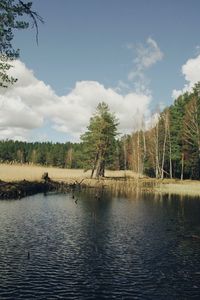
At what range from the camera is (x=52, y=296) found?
14.4 meters

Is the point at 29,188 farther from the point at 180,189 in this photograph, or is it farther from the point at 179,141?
the point at 179,141

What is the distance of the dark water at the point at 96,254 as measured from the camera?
15.4 meters

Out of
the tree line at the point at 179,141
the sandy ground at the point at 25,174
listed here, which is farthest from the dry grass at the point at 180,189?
the sandy ground at the point at 25,174

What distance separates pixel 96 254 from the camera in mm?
20672

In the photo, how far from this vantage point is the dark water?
15.4 metres

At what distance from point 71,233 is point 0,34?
13.6m

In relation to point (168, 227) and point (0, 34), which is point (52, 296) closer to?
point (0, 34)

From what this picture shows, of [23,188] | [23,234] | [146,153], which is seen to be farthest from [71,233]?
[146,153]

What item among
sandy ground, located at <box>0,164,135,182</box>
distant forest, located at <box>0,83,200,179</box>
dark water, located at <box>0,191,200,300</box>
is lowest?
dark water, located at <box>0,191,200,300</box>

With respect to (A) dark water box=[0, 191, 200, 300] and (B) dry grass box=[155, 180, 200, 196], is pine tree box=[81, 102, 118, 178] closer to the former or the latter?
(B) dry grass box=[155, 180, 200, 196]

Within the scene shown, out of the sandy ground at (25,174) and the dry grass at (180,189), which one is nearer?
the sandy ground at (25,174)

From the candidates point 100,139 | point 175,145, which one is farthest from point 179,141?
point 100,139

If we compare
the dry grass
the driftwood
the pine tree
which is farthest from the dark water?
the pine tree

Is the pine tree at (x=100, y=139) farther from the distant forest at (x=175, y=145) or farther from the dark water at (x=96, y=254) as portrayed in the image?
the dark water at (x=96, y=254)
